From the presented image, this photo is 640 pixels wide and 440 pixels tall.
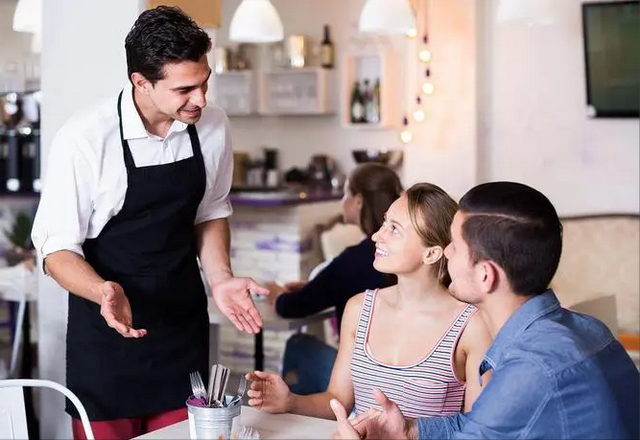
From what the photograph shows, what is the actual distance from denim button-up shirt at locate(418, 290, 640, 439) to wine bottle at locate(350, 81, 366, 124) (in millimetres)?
5464

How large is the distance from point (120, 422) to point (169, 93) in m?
0.86

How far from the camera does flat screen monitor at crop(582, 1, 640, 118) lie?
539cm

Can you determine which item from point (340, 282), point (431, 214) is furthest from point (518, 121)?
point (431, 214)

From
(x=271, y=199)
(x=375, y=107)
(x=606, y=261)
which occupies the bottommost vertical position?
(x=606, y=261)

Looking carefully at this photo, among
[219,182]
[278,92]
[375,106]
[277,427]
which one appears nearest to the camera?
[277,427]

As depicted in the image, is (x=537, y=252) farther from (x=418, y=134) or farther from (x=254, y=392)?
(x=418, y=134)

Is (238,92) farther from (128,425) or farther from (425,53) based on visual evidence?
(128,425)

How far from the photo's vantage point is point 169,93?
7.91 feet

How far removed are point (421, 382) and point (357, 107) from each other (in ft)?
16.2

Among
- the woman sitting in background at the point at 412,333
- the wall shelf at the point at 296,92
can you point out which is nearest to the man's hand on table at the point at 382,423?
the woman sitting in background at the point at 412,333

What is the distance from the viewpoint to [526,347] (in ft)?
5.44

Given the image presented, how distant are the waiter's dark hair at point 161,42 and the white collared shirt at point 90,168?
0.16 metres

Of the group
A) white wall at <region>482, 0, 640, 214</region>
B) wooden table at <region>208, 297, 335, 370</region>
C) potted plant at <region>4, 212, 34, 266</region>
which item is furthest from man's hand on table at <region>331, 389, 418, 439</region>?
white wall at <region>482, 0, 640, 214</region>

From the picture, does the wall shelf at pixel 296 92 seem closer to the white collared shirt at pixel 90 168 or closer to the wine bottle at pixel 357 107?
the wine bottle at pixel 357 107
